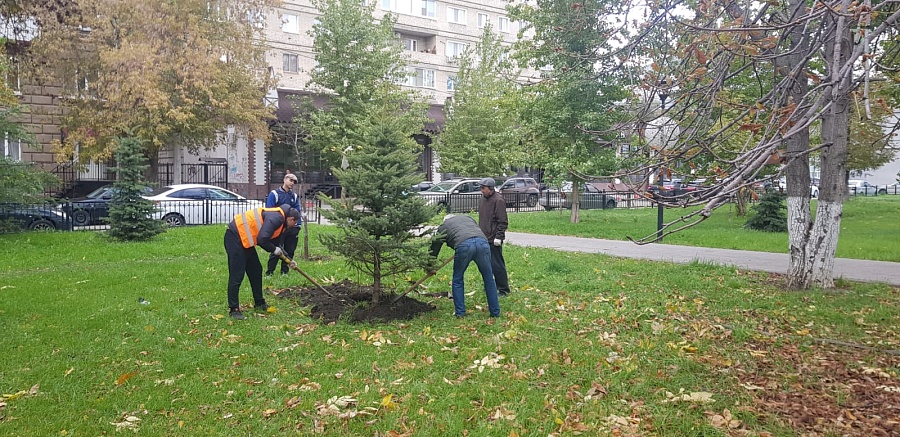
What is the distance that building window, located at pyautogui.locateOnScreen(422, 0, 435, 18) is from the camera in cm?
4225

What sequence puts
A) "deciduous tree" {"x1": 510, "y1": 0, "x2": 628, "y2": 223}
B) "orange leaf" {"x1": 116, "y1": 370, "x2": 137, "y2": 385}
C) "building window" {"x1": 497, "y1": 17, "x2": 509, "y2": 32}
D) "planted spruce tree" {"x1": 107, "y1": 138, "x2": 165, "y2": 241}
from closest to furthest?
"orange leaf" {"x1": 116, "y1": 370, "x2": 137, "y2": 385} < "planted spruce tree" {"x1": 107, "y1": 138, "x2": 165, "y2": 241} < "deciduous tree" {"x1": 510, "y1": 0, "x2": 628, "y2": 223} < "building window" {"x1": 497, "y1": 17, "x2": 509, "y2": 32}

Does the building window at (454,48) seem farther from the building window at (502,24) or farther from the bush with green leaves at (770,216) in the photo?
the bush with green leaves at (770,216)

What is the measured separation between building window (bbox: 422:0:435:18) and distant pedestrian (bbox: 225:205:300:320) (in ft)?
123

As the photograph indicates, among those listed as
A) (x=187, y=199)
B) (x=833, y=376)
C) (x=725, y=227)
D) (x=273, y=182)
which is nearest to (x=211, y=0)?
(x=187, y=199)

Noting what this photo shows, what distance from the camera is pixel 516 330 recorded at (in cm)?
658

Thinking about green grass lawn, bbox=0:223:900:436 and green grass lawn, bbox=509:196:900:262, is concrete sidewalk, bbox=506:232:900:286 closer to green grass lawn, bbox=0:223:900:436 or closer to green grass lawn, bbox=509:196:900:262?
green grass lawn, bbox=509:196:900:262

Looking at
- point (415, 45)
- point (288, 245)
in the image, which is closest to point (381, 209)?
point (288, 245)

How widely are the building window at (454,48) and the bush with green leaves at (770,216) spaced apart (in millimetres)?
28651

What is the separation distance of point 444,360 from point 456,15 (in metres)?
41.2

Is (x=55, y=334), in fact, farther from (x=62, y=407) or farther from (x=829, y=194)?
(x=829, y=194)

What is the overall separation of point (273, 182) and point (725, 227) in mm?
25314

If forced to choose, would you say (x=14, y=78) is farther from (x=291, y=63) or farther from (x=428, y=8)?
(x=428, y=8)

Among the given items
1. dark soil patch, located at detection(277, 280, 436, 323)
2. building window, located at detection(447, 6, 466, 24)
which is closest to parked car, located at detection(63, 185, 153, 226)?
dark soil patch, located at detection(277, 280, 436, 323)

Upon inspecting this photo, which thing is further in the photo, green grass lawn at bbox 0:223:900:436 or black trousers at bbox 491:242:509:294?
black trousers at bbox 491:242:509:294
